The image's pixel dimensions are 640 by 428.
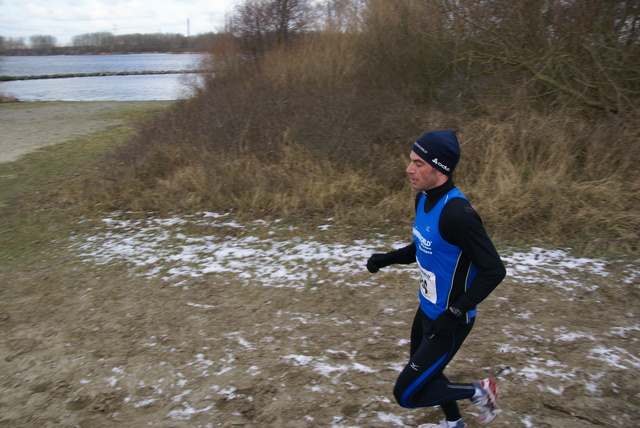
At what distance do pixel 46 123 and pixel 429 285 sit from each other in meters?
20.4

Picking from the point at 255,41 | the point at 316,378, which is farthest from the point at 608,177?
the point at 255,41

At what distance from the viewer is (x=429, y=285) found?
2.72 m

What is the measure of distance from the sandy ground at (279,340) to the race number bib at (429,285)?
95 cm

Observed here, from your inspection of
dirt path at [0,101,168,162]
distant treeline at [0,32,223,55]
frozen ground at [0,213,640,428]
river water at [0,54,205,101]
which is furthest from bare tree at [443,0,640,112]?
distant treeline at [0,32,223,55]

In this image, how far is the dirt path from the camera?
1462cm

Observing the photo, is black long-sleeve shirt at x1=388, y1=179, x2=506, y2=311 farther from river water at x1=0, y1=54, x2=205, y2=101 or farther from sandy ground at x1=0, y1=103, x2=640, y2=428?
river water at x1=0, y1=54, x2=205, y2=101

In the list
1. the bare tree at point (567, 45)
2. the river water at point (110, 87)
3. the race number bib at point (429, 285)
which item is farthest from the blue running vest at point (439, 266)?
the river water at point (110, 87)

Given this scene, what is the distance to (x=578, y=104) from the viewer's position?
31.8ft

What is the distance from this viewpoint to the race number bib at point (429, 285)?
8.81 feet

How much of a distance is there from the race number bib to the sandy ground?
947mm

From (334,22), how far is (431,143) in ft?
42.6

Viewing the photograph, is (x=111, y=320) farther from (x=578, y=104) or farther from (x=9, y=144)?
(x=9, y=144)

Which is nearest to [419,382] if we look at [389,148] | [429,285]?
[429,285]

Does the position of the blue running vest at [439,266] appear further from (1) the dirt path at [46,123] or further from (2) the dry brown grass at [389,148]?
(1) the dirt path at [46,123]
